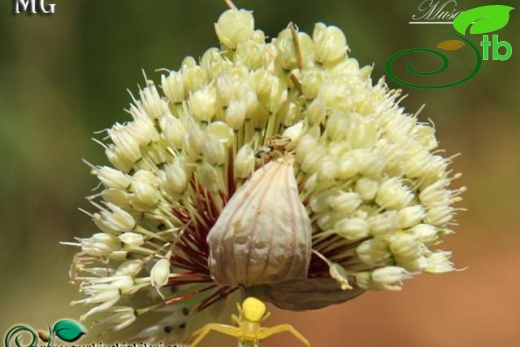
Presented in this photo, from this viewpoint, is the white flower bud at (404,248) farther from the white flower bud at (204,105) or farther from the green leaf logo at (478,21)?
the green leaf logo at (478,21)

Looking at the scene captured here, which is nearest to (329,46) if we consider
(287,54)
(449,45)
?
(287,54)

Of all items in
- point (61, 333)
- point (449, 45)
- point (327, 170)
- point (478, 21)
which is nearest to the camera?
point (327, 170)

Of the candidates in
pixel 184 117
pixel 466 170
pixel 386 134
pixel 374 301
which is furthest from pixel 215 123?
pixel 466 170

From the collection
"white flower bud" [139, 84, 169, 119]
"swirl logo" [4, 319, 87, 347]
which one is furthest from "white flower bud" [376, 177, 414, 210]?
"swirl logo" [4, 319, 87, 347]

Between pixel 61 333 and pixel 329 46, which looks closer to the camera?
pixel 329 46

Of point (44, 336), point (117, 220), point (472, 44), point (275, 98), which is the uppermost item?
point (472, 44)

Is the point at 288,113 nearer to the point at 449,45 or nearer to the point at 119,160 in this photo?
the point at 119,160

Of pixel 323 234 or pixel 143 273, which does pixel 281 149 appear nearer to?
pixel 323 234

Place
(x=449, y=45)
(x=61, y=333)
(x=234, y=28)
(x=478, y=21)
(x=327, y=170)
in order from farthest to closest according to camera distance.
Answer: (x=449, y=45)
(x=478, y=21)
(x=61, y=333)
(x=234, y=28)
(x=327, y=170)

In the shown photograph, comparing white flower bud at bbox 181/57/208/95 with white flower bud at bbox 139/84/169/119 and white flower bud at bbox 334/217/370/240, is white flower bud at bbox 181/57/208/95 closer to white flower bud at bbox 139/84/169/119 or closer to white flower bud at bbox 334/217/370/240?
white flower bud at bbox 139/84/169/119
